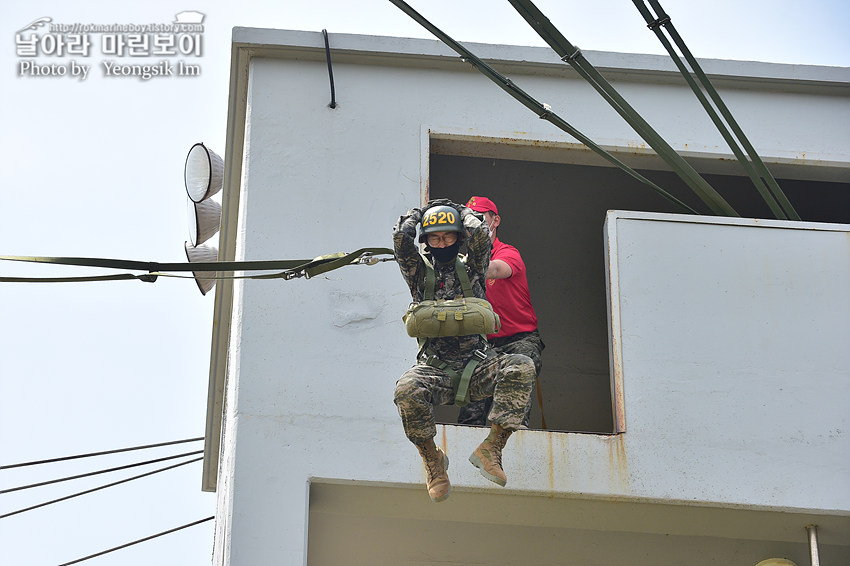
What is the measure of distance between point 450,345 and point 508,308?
1.40m

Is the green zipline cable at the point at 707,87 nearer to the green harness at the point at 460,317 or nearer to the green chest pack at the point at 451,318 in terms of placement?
the green harness at the point at 460,317

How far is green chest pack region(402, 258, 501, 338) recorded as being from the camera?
8359 millimetres

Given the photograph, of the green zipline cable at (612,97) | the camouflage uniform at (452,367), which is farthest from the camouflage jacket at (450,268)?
the green zipline cable at (612,97)

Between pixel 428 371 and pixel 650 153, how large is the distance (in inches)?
138

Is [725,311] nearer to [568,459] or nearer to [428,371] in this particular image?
[568,459]

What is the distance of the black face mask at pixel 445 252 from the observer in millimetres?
8656

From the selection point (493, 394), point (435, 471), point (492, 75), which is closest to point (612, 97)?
point (492, 75)

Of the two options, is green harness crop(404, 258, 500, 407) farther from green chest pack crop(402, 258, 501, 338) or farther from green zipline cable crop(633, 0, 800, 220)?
green zipline cable crop(633, 0, 800, 220)

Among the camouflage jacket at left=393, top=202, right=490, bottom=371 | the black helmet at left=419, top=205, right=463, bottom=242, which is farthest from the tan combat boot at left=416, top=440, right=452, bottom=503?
the black helmet at left=419, top=205, right=463, bottom=242

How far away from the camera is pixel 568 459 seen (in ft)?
31.6

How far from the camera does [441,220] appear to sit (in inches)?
335

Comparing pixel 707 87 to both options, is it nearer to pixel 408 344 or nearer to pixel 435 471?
pixel 408 344

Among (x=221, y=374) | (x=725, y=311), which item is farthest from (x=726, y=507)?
(x=221, y=374)

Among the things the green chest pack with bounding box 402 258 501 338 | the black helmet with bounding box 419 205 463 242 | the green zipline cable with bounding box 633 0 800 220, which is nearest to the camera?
the green chest pack with bounding box 402 258 501 338
